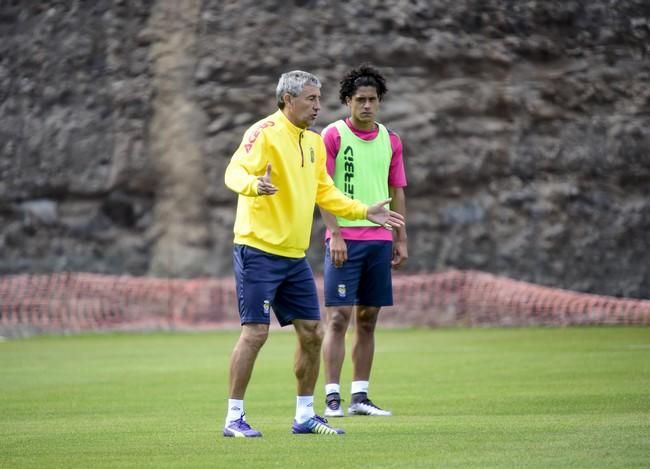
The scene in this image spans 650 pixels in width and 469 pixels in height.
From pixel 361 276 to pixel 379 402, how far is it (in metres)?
1.04

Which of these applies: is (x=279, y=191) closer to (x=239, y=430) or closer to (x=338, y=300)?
(x=239, y=430)

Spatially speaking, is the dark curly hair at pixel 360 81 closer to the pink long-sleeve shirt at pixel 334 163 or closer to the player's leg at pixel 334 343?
the pink long-sleeve shirt at pixel 334 163

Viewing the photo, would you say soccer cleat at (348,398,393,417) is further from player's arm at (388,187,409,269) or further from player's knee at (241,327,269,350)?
player's knee at (241,327,269,350)

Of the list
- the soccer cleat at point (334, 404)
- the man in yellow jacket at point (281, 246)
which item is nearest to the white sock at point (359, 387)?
the soccer cleat at point (334, 404)

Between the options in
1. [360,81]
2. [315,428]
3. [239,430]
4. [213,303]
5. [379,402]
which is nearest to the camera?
[239,430]

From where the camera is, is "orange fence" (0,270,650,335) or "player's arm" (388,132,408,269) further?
"orange fence" (0,270,650,335)

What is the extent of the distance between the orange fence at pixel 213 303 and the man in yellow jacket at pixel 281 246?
1299 centimetres

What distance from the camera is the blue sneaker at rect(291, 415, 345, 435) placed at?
7.64 m

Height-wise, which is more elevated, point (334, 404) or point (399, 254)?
point (399, 254)

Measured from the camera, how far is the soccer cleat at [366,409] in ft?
29.0

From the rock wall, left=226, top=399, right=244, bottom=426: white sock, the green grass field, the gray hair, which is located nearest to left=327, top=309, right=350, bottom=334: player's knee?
the green grass field

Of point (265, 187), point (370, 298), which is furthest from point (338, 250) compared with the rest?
point (265, 187)

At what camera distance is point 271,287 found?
7.64 m

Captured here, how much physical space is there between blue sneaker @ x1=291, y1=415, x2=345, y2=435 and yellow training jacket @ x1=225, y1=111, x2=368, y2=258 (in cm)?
99
